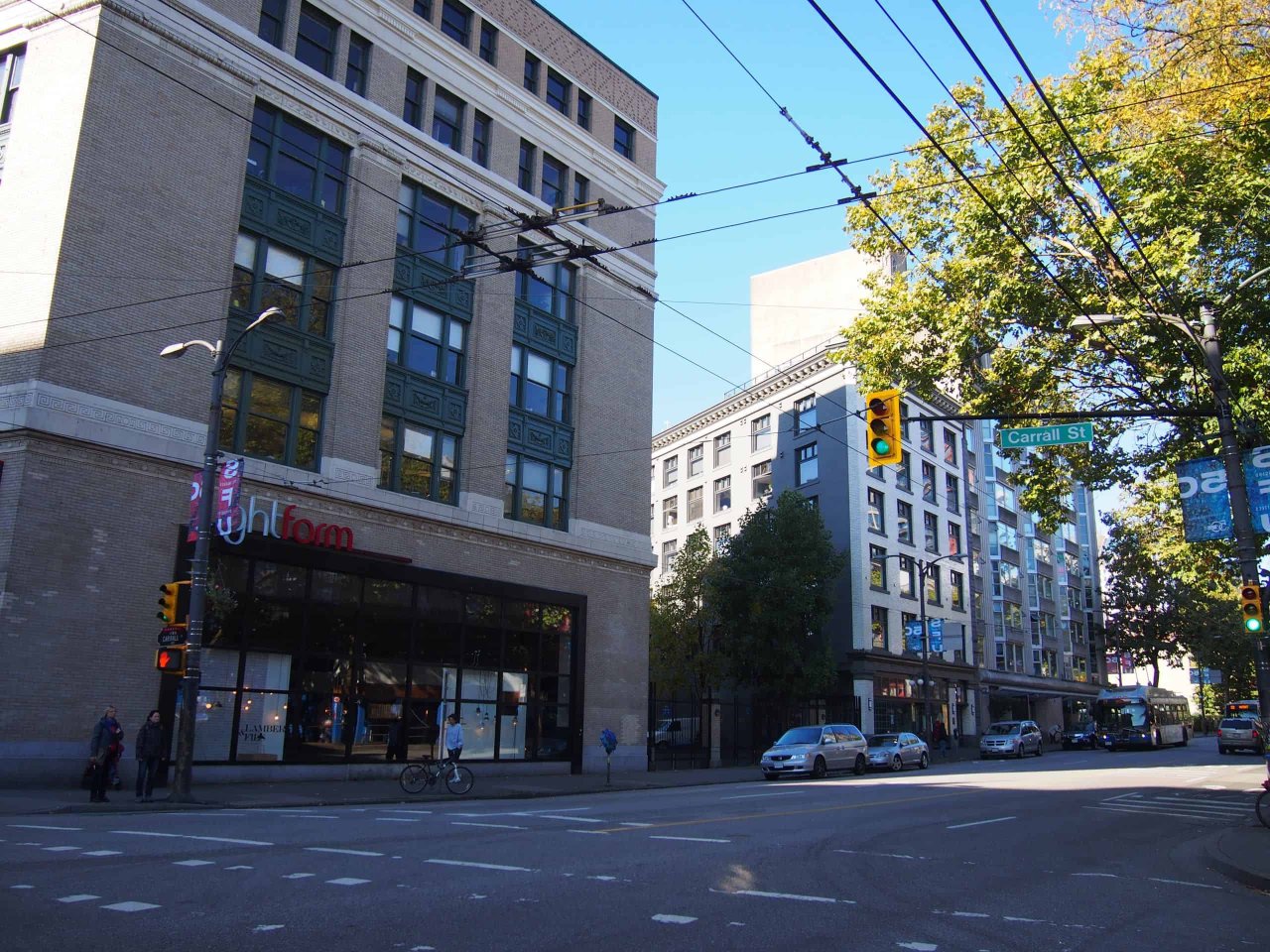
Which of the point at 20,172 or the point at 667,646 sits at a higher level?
the point at 20,172

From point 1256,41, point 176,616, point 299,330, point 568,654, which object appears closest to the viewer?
point 1256,41

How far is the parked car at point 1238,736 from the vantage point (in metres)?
49.7

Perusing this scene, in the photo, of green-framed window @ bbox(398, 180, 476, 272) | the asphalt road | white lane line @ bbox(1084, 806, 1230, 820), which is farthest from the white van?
the asphalt road

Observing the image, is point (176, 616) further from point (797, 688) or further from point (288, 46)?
point (797, 688)

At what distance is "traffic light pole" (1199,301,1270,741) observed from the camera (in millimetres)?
14969

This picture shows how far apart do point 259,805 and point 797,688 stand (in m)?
27.4

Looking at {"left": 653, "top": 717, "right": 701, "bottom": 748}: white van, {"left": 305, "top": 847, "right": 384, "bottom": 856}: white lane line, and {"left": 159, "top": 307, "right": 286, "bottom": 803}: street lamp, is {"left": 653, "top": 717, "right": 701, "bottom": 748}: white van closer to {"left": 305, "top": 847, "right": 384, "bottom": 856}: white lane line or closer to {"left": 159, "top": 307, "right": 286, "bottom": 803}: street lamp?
{"left": 159, "top": 307, "right": 286, "bottom": 803}: street lamp

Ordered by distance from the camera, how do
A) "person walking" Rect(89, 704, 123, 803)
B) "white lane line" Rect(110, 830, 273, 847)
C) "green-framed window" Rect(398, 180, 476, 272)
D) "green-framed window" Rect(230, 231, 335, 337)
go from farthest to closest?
"green-framed window" Rect(398, 180, 476, 272)
"green-framed window" Rect(230, 231, 335, 337)
"person walking" Rect(89, 704, 123, 803)
"white lane line" Rect(110, 830, 273, 847)

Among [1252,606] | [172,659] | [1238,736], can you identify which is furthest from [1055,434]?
[1238,736]

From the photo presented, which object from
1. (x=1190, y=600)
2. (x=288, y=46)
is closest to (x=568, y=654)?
(x=288, y=46)

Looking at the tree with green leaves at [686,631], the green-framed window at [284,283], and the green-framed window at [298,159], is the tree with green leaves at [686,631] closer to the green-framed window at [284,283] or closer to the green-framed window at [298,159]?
the green-framed window at [284,283]

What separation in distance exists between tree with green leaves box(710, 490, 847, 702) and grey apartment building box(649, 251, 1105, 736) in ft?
14.7

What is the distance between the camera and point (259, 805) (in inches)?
709

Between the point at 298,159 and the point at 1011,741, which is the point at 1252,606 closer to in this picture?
the point at 298,159
